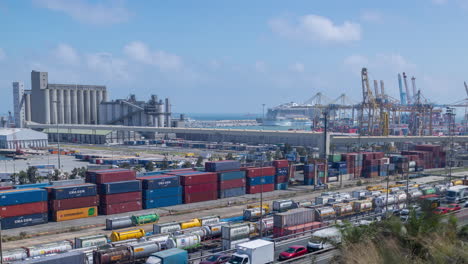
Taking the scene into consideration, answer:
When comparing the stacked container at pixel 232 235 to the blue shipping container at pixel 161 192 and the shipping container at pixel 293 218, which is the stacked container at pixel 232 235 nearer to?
the shipping container at pixel 293 218

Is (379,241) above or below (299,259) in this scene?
above

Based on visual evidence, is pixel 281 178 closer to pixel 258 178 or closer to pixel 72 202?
pixel 258 178

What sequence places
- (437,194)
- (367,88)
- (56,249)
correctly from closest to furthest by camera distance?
(56,249) < (437,194) < (367,88)

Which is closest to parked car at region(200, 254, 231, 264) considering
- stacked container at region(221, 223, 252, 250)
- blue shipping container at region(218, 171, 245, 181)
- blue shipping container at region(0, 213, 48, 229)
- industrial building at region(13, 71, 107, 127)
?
stacked container at region(221, 223, 252, 250)

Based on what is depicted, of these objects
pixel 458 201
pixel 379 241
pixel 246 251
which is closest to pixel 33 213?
pixel 246 251

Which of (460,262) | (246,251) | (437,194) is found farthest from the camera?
(437,194)

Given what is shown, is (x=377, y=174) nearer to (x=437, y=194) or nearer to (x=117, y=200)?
(x=437, y=194)

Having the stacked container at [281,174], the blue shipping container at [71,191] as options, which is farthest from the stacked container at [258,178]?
the blue shipping container at [71,191]
